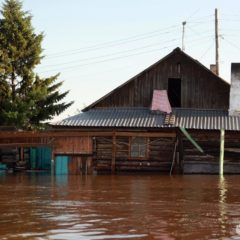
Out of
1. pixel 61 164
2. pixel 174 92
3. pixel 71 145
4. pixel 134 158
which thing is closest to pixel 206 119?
pixel 174 92

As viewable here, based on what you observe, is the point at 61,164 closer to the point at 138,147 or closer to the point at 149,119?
the point at 138,147

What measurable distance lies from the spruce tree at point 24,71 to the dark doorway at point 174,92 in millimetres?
8530

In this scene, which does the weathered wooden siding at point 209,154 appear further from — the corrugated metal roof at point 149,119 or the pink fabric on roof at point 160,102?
the pink fabric on roof at point 160,102

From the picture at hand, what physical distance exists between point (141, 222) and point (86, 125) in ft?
58.7

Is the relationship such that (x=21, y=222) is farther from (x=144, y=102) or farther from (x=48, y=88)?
(x=48, y=88)

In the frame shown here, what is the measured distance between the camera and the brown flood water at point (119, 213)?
8.86 metres

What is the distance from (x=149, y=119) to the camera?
92.8 ft

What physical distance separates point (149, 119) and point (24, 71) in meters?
11.6

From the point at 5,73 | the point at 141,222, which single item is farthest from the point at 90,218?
the point at 5,73

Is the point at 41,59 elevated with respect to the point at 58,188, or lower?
elevated

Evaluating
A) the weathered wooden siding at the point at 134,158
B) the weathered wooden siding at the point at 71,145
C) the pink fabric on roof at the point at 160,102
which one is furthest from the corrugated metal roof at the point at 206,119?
the weathered wooden siding at the point at 71,145

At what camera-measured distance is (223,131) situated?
26.9 metres

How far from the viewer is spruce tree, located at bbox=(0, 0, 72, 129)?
35188mm

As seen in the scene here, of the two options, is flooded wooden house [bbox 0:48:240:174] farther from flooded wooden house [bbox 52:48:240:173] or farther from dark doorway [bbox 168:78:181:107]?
dark doorway [bbox 168:78:181:107]
